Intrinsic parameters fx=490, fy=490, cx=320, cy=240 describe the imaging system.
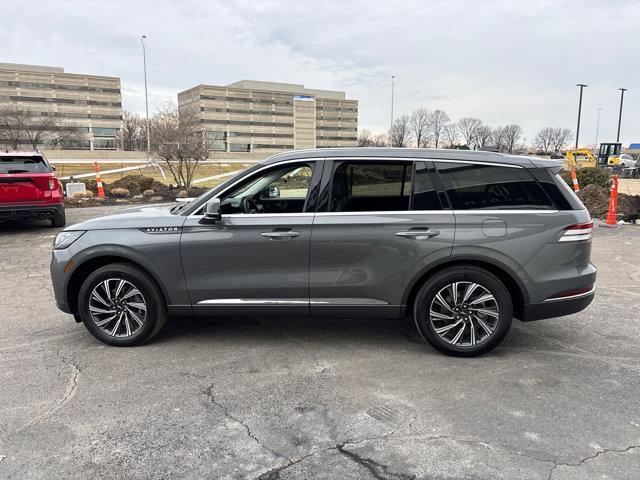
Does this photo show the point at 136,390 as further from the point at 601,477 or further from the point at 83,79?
the point at 83,79

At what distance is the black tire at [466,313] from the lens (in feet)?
13.3

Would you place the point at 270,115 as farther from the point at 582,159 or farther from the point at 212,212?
the point at 212,212

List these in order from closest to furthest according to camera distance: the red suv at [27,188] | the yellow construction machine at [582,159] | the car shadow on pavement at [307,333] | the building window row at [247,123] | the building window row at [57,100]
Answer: the car shadow on pavement at [307,333], the red suv at [27,188], the yellow construction machine at [582,159], the building window row at [57,100], the building window row at [247,123]

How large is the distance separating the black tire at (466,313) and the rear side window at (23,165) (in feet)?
30.6

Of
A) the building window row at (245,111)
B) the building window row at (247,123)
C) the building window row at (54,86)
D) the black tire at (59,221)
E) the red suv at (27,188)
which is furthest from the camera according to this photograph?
the building window row at (247,123)

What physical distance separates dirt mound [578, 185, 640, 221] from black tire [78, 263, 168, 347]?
11969 mm

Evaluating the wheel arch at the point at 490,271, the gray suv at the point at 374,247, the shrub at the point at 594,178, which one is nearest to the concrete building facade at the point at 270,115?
the shrub at the point at 594,178

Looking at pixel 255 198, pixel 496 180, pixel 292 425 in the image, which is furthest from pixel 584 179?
pixel 292 425

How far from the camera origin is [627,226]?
38.1ft

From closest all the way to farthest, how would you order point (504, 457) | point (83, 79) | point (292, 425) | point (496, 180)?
1. point (504, 457)
2. point (292, 425)
3. point (496, 180)
4. point (83, 79)

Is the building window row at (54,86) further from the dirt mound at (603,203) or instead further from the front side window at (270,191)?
the front side window at (270,191)

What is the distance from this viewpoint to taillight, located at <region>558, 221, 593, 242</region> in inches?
159

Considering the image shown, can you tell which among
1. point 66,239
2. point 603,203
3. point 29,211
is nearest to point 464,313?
point 66,239

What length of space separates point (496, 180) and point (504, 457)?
7.33 feet
